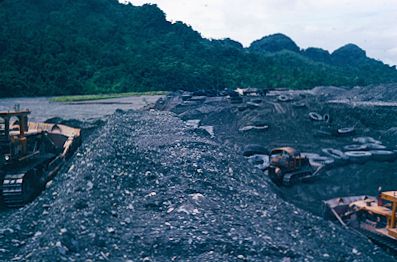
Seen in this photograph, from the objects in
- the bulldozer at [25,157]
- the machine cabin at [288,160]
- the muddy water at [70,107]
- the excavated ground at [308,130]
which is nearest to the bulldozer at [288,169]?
the machine cabin at [288,160]

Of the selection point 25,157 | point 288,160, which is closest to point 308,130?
point 288,160

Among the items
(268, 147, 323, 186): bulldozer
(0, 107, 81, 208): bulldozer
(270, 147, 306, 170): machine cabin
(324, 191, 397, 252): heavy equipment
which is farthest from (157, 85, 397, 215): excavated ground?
(0, 107, 81, 208): bulldozer

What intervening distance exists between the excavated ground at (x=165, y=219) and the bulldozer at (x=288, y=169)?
198cm

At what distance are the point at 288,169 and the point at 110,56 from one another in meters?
39.5

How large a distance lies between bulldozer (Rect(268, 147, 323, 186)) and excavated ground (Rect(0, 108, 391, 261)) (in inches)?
77.8

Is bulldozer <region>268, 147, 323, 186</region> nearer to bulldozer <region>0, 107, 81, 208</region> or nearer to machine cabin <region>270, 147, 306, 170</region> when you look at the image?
machine cabin <region>270, 147, 306, 170</region>

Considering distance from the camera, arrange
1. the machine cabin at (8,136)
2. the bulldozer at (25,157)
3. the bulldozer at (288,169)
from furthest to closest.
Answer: the bulldozer at (288,169), the machine cabin at (8,136), the bulldozer at (25,157)

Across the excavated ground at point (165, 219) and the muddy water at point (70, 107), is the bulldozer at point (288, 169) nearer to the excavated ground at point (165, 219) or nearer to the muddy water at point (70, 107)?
the excavated ground at point (165, 219)

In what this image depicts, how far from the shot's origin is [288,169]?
12.9 metres

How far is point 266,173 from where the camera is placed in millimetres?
13281

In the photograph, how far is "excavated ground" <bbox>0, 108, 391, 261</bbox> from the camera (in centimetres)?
627

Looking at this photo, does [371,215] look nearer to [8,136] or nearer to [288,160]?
[288,160]

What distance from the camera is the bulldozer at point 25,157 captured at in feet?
32.6

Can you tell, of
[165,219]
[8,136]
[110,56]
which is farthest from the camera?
[110,56]
